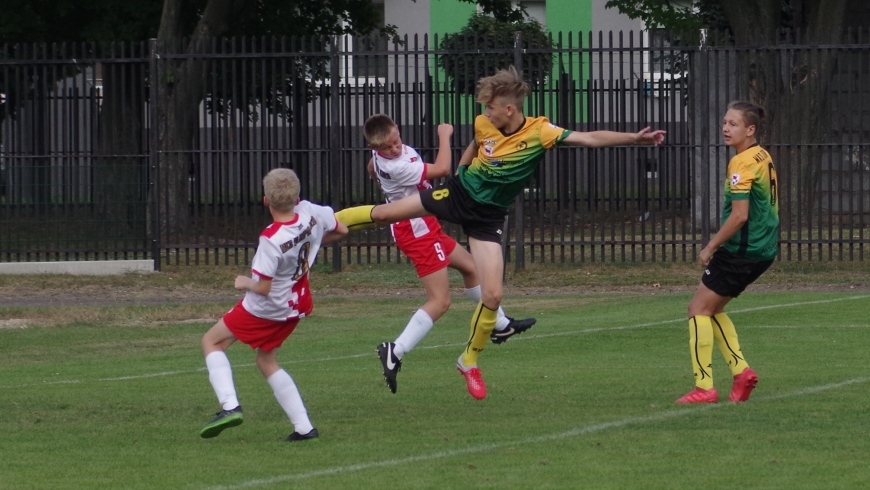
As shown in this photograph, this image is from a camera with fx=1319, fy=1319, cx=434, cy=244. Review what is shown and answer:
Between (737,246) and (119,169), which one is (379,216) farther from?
(119,169)

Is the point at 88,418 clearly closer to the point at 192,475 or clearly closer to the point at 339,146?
the point at 192,475

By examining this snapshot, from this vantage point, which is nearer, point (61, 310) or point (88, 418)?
point (88, 418)

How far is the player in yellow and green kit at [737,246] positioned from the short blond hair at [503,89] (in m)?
1.28

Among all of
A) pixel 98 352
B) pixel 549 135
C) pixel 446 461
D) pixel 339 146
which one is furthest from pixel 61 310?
pixel 446 461

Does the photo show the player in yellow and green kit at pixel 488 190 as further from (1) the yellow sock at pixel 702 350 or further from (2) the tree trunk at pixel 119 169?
(2) the tree trunk at pixel 119 169

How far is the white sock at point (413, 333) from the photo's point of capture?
8.55 metres

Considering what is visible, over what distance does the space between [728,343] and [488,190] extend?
178cm

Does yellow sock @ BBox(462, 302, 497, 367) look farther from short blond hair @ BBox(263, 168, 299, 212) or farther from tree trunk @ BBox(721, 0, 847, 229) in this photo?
tree trunk @ BBox(721, 0, 847, 229)

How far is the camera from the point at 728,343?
8180mm

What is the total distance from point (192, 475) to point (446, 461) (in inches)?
48.6

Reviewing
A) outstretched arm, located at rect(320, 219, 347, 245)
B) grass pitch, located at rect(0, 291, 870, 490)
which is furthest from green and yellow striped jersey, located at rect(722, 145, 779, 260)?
outstretched arm, located at rect(320, 219, 347, 245)

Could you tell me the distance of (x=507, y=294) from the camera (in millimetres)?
16281

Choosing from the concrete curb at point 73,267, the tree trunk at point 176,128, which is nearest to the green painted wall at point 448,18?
the tree trunk at point 176,128

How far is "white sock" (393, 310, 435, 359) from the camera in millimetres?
8555
